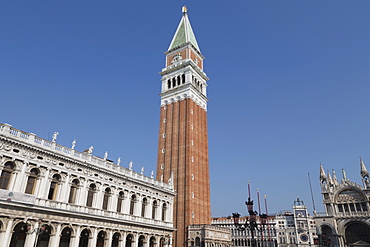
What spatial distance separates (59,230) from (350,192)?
182 feet

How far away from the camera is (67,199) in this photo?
28922mm

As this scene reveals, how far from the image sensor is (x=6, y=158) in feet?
81.7

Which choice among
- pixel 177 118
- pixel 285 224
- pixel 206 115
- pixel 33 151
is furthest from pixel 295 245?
pixel 33 151

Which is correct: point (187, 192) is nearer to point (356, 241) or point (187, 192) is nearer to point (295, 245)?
point (356, 241)

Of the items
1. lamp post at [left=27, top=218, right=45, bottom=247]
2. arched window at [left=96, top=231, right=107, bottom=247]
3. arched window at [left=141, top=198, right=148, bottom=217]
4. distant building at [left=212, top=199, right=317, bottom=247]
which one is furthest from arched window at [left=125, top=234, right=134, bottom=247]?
distant building at [left=212, top=199, right=317, bottom=247]

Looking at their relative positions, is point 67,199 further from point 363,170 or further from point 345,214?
point 363,170

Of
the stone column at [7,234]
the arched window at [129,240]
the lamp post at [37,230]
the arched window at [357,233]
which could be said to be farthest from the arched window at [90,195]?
the arched window at [357,233]

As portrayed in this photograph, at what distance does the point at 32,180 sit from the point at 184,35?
2036 inches

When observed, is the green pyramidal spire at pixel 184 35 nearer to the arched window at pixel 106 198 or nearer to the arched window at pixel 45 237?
the arched window at pixel 106 198

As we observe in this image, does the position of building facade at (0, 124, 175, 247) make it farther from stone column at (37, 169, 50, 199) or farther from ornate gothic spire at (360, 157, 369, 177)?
ornate gothic spire at (360, 157, 369, 177)

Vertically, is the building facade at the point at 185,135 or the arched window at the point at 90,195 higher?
the building facade at the point at 185,135

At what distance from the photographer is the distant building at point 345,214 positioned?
176 ft

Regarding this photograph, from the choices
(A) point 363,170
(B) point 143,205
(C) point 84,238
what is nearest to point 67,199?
(C) point 84,238

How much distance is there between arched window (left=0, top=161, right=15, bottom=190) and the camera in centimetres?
2445
